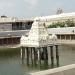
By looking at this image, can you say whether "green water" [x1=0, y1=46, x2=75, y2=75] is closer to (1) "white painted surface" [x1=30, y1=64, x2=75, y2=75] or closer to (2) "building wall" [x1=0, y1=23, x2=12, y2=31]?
(1) "white painted surface" [x1=30, y1=64, x2=75, y2=75]

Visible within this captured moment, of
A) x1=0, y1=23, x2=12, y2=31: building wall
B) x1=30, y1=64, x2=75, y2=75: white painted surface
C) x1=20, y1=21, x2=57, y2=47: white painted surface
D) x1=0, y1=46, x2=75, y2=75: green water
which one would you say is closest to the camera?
x1=30, y1=64, x2=75, y2=75: white painted surface

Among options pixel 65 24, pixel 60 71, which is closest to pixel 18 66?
pixel 60 71

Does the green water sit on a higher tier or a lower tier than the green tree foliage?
lower

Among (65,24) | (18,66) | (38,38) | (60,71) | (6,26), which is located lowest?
(18,66)

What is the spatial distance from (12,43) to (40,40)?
36335mm

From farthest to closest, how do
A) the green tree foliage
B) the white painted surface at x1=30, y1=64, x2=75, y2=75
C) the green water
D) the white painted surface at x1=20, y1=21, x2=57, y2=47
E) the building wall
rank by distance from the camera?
the building wall < the green tree foliage < the white painted surface at x1=20, y1=21, x2=57, y2=47 < the green water < the white painted surface at x1=30, y1=64, x2=75, y2=75

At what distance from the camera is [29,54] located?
3825 centimetres

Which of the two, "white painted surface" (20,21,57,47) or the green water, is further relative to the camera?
"white painted surface" (20,21,57,47)

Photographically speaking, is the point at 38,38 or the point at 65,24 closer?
the point at 38,38

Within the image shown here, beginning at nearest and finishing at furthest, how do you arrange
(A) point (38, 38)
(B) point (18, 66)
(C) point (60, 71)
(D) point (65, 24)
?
(C) point (60, 71) → (B) point (18, 66) → (A) point (38, 38) → (D) point (65, 24)

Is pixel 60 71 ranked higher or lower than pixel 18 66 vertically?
higher

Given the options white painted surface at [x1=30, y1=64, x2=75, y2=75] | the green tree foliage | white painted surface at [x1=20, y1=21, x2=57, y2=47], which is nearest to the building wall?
the green tree foliage

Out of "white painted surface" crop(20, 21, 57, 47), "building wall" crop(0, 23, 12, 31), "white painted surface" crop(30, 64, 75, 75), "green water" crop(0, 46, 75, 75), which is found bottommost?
"green water" crop(0, 46, 75, 75)

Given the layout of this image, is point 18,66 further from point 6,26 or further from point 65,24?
point 6,26
